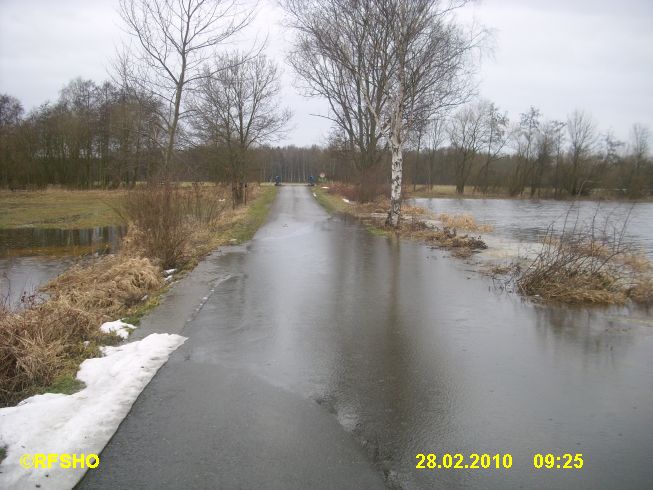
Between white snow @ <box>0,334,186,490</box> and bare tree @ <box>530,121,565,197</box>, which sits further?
bare tree @ <box>530,121,565,197</box>

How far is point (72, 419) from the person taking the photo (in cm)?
361

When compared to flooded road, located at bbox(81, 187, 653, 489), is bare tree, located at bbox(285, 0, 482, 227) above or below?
above

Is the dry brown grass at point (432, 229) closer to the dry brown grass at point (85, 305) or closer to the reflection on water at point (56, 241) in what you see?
the dry brown grass at point (85, 305)

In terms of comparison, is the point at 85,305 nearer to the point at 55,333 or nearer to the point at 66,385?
the point at 55,333

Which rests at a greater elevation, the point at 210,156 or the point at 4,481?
the point at 210,156

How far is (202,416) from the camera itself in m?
3.81

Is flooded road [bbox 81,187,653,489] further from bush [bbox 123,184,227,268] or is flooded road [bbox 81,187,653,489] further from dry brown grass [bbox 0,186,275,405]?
bush [bbox 123,184,227,268]

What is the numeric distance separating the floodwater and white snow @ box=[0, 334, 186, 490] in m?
4.19

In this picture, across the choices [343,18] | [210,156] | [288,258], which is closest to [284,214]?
[210,156]

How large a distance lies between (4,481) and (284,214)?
21.5 m

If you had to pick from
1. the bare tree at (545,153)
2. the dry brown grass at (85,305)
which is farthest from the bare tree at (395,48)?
the bare tree at (545,153)

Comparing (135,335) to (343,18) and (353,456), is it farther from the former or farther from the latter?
(343,18)
